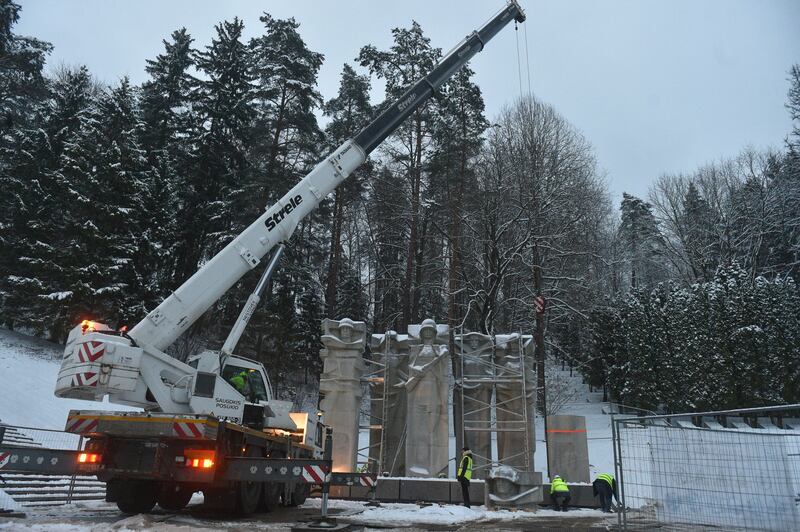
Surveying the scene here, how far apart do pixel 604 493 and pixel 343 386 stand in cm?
767

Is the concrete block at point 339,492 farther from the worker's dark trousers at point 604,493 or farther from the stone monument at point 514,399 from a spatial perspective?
the worker's dark trousers at point 604,493

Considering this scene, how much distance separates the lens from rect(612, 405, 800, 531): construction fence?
5.13 m

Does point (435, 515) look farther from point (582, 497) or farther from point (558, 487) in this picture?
point (582, 497)

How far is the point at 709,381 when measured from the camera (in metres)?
26.6

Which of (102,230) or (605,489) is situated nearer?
(605,489)

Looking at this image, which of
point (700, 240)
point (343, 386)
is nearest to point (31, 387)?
point (343, 386)

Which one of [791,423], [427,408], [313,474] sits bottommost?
[313,474]

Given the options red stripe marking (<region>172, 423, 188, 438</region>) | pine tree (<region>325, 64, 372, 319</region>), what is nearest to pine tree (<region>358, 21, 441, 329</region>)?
pine tree (<region>325, 64, 372, 319</region>)

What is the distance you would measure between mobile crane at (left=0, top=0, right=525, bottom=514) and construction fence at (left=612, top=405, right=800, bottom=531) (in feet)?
14.6

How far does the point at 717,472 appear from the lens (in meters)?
5.70

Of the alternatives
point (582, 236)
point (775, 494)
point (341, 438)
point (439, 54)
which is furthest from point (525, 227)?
point (775, 494)

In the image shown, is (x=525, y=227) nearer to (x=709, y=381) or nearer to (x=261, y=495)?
(x=709, y=381)

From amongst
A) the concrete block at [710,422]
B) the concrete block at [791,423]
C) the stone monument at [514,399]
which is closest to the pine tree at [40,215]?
the stone monument at [514,399]

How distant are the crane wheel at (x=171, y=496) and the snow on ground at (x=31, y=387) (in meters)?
8.22
